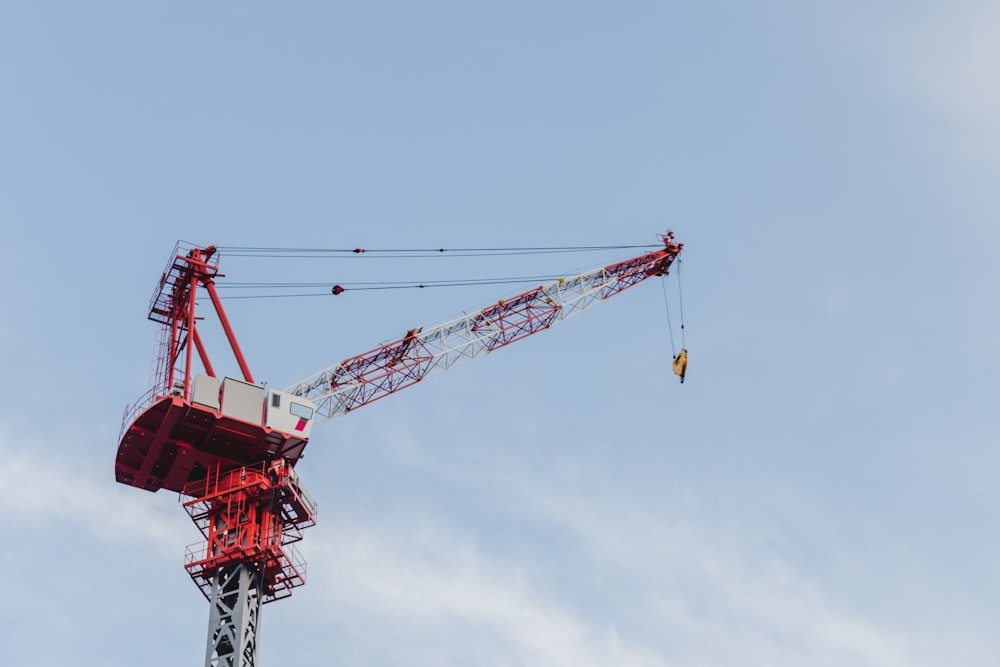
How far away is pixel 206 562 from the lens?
87938 millimetres

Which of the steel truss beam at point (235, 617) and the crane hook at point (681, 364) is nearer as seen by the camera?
the steel truss beam at point (235, 617)

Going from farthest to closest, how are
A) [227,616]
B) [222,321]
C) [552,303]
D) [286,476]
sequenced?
1. [552,303]
2. [222,321]
3. [286,476]
4. [227,616]

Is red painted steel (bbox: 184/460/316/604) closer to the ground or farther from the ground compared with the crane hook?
closer to the ground

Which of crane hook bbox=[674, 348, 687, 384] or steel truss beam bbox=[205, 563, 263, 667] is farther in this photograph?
crane hook bbox=[674, 348, 687, 384]

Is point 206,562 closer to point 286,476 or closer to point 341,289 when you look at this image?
point 286,476

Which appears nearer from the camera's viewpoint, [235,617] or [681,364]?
[235,617]

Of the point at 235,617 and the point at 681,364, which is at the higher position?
the point at 681,364

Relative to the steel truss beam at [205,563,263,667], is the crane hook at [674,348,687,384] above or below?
above

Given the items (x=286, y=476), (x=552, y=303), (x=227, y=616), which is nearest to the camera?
(x=227, y=616)

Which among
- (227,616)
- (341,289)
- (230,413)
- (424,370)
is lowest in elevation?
(227,616)

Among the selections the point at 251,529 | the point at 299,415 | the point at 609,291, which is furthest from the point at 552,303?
the point at 251,529

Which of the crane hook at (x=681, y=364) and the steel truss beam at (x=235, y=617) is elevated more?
the crane hook at (x=681, y=364)

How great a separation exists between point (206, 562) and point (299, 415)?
1093 cm

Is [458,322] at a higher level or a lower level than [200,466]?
higher
